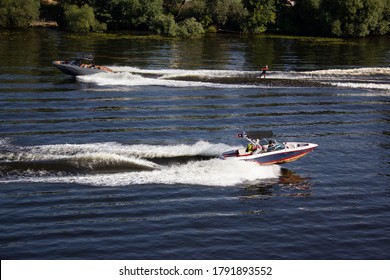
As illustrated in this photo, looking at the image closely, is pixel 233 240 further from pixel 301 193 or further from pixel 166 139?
pixel 166 139

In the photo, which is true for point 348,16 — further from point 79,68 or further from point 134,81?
point 79,68

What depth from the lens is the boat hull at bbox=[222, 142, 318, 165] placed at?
41.6 m

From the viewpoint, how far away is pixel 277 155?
41.9 metres

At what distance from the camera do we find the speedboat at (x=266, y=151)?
136ft

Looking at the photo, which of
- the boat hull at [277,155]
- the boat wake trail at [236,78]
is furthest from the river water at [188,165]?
the boat hull at [277,155]

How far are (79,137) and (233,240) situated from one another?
65.7 ft

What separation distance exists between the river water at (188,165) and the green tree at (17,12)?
98.6ft

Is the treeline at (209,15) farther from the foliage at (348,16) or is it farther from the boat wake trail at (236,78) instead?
the boat wake trail at (236,78)

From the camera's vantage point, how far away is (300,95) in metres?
63.9

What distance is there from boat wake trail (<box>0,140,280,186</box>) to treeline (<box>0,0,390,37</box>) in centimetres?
6432

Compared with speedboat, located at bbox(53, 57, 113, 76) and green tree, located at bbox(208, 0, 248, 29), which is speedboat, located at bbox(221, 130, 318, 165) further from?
green tree, located at bbox(208, 0, 248, 29)

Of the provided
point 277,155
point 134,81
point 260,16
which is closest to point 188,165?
point 277,155

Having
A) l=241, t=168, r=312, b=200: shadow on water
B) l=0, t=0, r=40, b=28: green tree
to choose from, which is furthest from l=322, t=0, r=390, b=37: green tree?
l=241, t=168, r=312, b=200: shadow on water

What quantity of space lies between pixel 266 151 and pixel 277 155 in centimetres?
85
